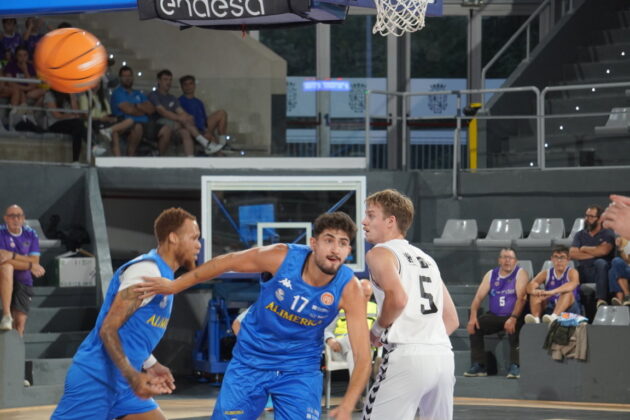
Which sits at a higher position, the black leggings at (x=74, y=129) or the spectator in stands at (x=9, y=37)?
the spectator in stands at (x=9, y=37)

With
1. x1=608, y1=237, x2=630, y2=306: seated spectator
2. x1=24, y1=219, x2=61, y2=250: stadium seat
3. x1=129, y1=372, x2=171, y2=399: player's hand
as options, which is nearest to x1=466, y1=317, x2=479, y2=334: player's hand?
x1=608, y1=237, x2=630, y2=306: seated spectator

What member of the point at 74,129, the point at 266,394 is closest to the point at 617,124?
the point at 74,129

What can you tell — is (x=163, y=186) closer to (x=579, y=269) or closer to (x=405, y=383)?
(x=579, y=269)

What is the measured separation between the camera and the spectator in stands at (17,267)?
11.3 metres

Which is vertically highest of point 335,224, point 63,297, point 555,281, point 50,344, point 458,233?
point 335,224

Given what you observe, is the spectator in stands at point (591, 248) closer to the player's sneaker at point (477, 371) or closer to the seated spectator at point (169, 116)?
the player's sneaker at point (477, 371)

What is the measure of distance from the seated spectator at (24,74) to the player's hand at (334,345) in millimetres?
5634

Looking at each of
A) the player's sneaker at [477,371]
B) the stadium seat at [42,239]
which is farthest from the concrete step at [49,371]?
the player's sneaker at [477,371]

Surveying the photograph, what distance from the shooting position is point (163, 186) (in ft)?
46.9

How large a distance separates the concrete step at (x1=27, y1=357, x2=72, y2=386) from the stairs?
14.2ft

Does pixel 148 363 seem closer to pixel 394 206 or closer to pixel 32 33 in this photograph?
pixel 394 206

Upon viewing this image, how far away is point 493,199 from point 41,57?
7.57 meters

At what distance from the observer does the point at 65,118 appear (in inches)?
546

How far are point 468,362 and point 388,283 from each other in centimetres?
728
